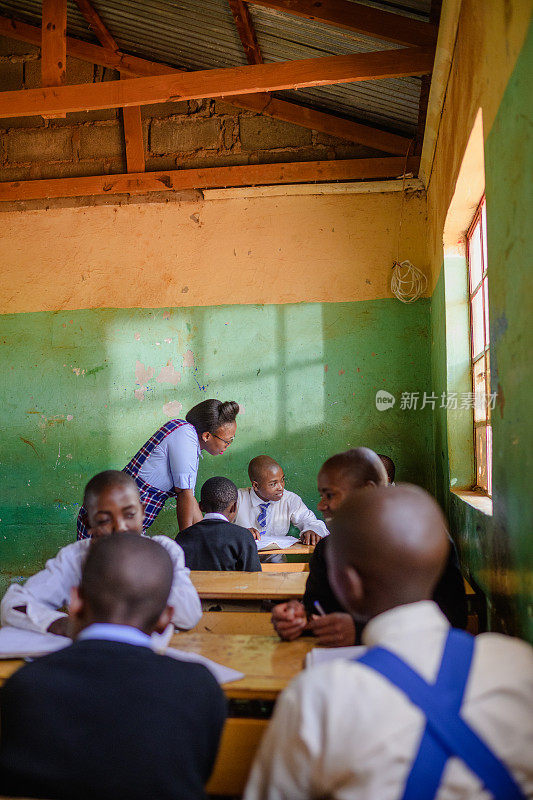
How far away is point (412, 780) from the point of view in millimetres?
917

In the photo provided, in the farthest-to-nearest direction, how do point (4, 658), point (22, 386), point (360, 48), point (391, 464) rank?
point (22, 386)
point (391, 464)
point (360, 48)
point (4, 658)

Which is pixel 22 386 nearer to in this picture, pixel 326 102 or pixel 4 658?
pixel 326 102

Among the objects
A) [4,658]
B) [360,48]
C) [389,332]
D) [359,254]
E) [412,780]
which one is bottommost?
[4,658]

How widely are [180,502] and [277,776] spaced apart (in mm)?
2323

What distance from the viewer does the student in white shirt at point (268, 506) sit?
4.18m

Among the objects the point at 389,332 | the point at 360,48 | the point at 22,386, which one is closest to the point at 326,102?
the point at 360,48

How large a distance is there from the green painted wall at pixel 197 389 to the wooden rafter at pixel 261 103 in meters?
1.19

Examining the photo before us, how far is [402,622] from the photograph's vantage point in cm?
108

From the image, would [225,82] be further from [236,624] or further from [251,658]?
[251,658]

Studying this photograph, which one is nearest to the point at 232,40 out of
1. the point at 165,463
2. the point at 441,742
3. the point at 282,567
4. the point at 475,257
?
the point at 475,257

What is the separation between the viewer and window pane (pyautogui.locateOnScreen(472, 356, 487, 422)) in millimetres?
3248

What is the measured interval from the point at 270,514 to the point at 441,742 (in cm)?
335

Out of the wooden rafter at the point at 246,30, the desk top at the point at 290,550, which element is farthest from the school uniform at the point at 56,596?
the wooden rafter at the point at 246,30

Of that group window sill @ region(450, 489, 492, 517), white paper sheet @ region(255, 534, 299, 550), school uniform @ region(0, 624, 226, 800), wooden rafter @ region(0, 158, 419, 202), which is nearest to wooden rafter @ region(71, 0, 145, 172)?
wooden rafter @ region(0, 158, 419, 202)
